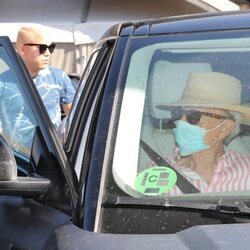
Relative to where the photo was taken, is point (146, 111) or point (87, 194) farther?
point (146, 111)

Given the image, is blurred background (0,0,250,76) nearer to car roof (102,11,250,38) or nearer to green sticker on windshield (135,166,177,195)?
car roof (102,11,250,38)

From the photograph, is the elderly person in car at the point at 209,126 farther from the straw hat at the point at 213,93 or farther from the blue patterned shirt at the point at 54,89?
the blue patterned shirt at the point at 54,89

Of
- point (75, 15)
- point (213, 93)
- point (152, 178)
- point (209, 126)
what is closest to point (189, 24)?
point (213, 93)

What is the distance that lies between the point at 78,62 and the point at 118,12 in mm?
995

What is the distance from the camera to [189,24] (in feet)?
7.79

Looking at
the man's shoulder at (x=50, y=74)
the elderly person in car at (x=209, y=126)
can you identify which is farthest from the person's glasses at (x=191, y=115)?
the man's shoulder at (x=50, y=74)

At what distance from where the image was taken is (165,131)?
2229 millimetres

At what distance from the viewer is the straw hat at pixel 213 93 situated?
88.4 inches

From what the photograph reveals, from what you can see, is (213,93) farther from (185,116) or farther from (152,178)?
(152,178)

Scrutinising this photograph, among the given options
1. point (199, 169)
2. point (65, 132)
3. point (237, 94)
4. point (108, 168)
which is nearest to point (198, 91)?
point (237, 94)

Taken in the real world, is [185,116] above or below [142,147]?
above

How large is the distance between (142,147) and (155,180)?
0.15 metres

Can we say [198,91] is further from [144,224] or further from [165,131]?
[144,224]

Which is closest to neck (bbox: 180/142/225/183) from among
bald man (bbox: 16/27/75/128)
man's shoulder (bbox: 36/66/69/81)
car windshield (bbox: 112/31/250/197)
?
car windshield (bbox: 112/31/250/197)
